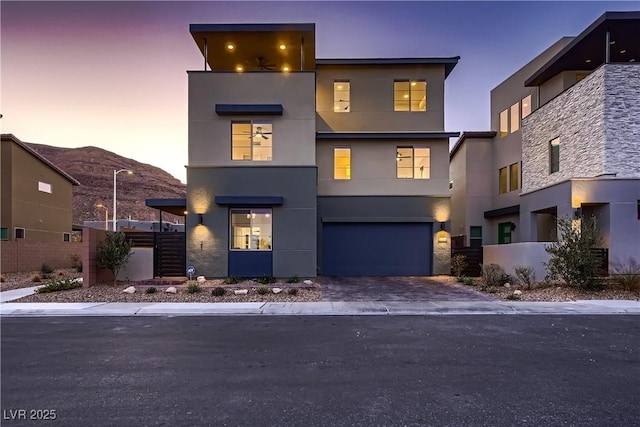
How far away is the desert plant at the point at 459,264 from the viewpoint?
1659cm

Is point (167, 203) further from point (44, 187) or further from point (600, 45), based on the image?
point (600, 45)

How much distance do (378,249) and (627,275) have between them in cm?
961

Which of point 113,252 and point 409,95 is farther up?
point 409,95

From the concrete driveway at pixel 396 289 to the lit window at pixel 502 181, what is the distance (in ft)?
28.4

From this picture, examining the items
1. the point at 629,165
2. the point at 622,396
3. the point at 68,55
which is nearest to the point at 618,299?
the point at 629,165

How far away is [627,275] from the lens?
12.4 metres

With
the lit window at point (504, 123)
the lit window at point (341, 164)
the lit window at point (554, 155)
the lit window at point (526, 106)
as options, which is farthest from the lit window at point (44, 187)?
the lit window at point (526, 106)

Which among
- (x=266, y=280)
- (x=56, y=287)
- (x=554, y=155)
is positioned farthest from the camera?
(x=554, y=155)

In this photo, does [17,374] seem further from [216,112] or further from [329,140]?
[329,140]

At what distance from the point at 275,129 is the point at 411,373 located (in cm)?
1261

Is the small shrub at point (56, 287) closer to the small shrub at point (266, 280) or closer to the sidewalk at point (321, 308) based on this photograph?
the sidewalk at point (321, 308)

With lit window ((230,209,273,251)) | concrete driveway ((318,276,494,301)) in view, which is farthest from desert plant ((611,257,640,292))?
lit window ((230,209,273,251))

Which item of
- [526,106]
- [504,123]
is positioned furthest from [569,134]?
[504,123]

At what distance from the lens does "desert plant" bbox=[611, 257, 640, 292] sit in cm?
1179
